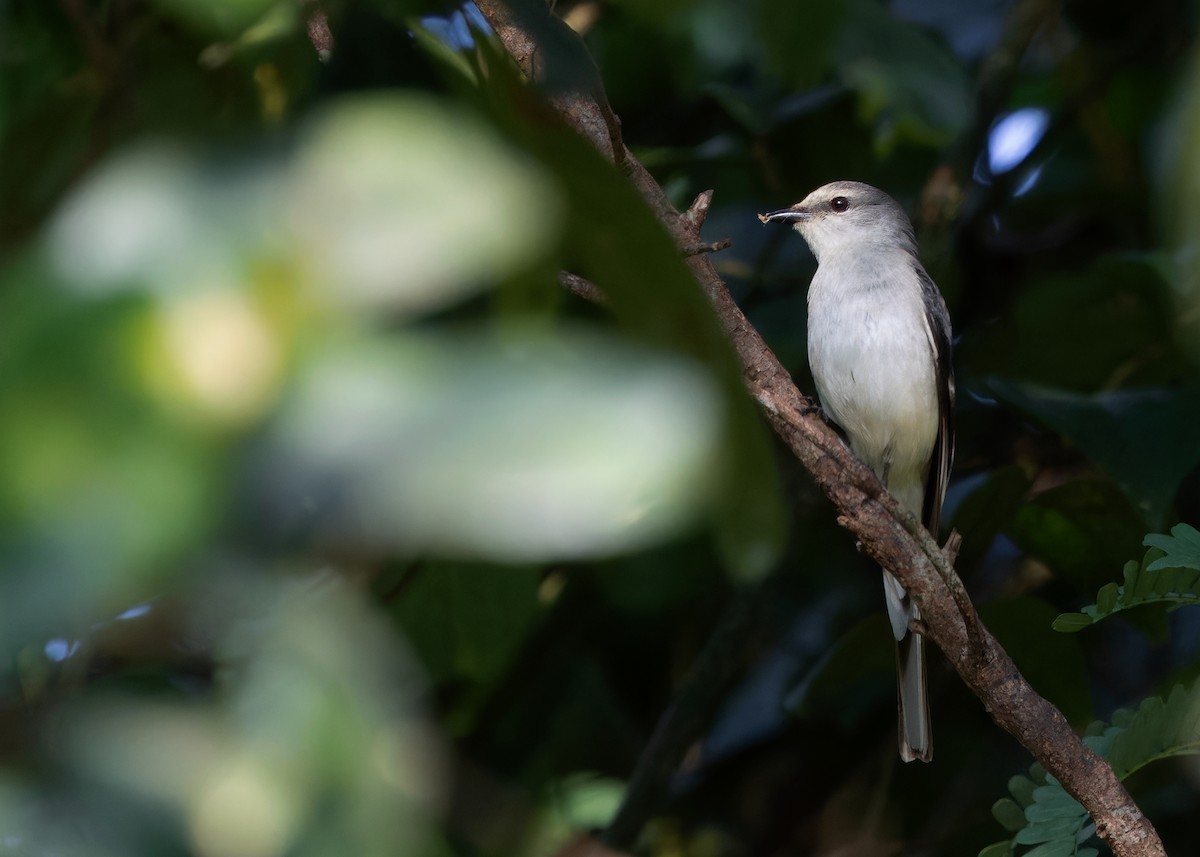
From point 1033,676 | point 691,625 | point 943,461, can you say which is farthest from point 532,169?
point 943,461

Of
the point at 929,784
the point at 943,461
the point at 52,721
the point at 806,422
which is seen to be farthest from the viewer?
the point at 943,461

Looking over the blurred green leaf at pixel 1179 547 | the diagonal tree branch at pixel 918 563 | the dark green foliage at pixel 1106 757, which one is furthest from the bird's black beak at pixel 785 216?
the blurred green leaf at pixel 1179 547

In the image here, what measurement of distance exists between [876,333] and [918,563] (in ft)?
6.50

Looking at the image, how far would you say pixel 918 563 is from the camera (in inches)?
74.2

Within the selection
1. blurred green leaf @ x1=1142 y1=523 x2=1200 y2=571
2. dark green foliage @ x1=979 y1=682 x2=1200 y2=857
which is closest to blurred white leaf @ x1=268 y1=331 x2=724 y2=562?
blurred green leaf @ x1=1142 y1=523 x2=1200 y2=571

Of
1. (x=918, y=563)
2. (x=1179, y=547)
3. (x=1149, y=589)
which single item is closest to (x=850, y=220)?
(x=918, y=563)

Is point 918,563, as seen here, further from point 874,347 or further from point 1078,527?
point 874,347

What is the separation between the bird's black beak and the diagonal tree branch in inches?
67.0

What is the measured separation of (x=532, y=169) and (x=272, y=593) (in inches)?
7.4

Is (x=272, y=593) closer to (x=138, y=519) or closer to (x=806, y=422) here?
(x=138, y=519)

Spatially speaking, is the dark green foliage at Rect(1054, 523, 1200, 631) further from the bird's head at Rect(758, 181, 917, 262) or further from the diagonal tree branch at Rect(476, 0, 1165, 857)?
the bird's head at Rect(758, 181, 917, 262)

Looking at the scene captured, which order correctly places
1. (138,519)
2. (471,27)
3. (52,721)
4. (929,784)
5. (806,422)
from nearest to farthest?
(138,519)
(52,721)
(471,27)
(806,422)
(929,784)

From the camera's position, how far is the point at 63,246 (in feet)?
1.44

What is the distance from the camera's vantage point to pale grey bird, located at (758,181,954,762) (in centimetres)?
369
